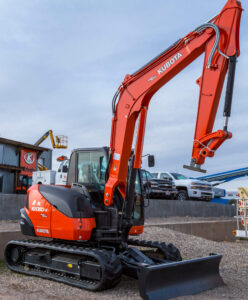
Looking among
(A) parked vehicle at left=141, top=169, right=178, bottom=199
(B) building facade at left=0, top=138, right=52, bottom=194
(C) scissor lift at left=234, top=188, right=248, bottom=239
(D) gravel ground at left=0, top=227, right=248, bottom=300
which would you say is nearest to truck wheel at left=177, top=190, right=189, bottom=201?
(A) parked vehicle at left=141, top=169, right=178, bottom=199

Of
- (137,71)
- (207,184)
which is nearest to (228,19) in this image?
(137,71)

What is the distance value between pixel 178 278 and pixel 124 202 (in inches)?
64.3

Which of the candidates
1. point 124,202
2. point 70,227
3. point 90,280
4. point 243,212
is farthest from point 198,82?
point 243,212

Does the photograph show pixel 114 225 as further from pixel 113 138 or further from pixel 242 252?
pixel 242 252

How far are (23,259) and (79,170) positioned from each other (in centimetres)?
206

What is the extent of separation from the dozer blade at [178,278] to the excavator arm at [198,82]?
5.34ft

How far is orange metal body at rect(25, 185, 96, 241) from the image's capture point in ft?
21.5

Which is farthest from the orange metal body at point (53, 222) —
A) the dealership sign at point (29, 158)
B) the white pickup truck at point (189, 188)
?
the dealership sign at point (29, 158)

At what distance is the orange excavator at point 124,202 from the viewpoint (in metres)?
6.13

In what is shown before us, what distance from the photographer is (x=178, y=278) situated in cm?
603

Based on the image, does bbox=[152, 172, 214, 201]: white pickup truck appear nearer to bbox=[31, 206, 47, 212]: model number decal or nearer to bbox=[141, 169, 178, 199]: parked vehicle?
bbox=[141, 169, 178, 199]: parked vehicle

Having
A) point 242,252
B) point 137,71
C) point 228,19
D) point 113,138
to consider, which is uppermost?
point 228,19

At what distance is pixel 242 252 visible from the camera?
10938mm

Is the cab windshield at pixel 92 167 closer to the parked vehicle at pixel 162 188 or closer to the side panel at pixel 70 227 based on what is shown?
the side panel at pixel 70 227
